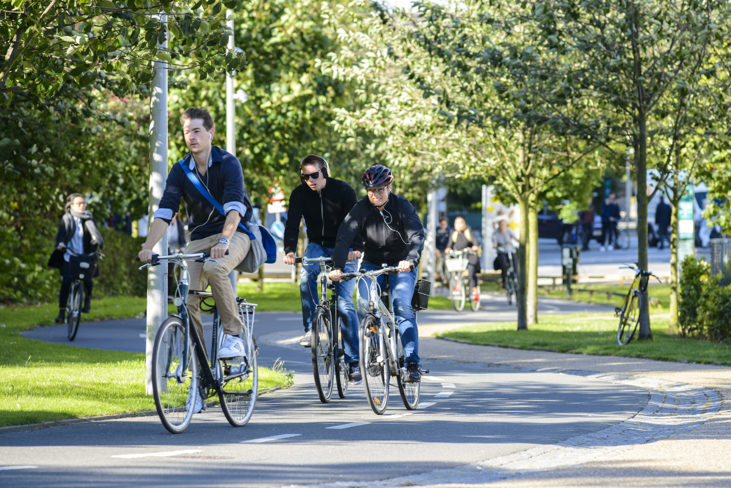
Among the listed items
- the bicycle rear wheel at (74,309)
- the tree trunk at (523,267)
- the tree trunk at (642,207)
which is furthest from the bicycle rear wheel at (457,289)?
the bicycle rear wheel at (74,309)

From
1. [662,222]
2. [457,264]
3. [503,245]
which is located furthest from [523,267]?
[662,222]

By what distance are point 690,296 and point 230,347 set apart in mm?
10320

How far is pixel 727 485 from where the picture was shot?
658 centimetres

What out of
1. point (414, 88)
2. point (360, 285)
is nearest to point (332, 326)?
point (360, 285)

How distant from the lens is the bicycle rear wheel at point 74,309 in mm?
16250

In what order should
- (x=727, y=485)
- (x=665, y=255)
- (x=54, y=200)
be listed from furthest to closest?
(x=665, y=255) < (x=54, y=200) < (x=727, y=485)

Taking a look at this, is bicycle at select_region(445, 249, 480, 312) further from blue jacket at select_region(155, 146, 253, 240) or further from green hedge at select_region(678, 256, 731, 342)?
blue jacket at select_region(155, 146, 253, 240)

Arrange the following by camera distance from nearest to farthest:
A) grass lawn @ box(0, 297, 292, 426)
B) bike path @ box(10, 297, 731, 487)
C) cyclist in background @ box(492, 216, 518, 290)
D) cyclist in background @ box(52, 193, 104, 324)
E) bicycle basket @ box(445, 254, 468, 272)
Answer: bike path @ box(10, 297, 731, 487) < grass lawn @ box(0, 297, 292, 426) < cyclist in background @ box(52, 193, 104, 324) < bicycle basket @ box(445, 254, 468, 272) < cyclist in background @ box(492, 216, 518, 290)

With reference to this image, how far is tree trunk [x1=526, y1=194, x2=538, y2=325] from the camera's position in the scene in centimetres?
2102

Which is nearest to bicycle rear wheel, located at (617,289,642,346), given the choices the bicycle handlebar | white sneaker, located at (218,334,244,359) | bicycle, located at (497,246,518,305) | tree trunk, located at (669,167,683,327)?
tree trunk, located at (669,167,683,327)

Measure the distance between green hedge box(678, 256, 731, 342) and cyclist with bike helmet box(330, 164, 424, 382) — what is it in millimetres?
7774

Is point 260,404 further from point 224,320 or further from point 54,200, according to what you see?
point 54,200

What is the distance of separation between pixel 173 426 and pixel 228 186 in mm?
1588

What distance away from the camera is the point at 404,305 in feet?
32.6
